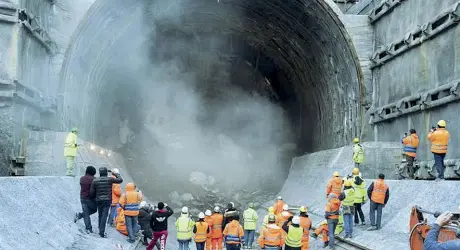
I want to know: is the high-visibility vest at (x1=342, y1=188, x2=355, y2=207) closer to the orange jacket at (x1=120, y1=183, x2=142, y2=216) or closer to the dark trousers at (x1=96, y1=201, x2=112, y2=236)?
the orange jacket at (x1=120, y1=183, x2=142, y2=216)

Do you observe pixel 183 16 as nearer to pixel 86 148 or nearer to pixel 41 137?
pixel 86 148

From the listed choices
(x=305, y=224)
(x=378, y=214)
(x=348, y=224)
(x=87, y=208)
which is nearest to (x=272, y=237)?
(x=305, y=224)

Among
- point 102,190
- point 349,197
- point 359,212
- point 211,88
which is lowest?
point 359,212

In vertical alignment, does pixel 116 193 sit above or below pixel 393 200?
above

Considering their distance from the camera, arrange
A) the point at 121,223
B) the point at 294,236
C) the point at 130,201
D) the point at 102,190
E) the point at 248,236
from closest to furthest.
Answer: the point at 102,190, the point at 294,236, the point at 130,201, the point at 121,223, the point at 248,236

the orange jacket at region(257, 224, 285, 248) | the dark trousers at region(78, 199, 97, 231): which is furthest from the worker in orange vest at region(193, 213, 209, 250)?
the dark trousers at region(78, 199, 97, 231)

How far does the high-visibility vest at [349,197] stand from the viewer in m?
12.5

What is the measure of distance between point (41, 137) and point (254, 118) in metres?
16.6

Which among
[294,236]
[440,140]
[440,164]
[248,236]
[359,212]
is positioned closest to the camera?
[294,236]

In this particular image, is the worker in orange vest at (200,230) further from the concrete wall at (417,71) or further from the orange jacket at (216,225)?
the concrete wall at (417,71)

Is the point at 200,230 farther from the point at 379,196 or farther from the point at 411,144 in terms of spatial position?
the point at 411,144

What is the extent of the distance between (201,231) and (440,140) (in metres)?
6.03

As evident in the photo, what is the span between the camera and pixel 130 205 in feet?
39.0

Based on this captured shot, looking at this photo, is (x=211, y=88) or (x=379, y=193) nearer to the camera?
(x=379, y=193)
